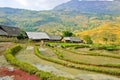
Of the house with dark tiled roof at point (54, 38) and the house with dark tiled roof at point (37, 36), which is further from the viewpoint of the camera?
the house with dark tiled roof at point (54, 38)

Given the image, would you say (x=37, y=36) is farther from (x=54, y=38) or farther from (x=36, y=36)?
(x=54, y=38)

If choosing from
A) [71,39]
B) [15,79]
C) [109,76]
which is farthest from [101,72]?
[71,39]

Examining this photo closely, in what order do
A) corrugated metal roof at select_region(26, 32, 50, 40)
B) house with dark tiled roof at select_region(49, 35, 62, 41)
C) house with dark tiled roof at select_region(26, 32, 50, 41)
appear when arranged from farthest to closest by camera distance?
house with dark tiled roof at select_region(49, 35, 62, 41) < corrugated metal roof at select_region(26, 32, 50, 40) < house with dark tiled roof at select_region(26, 32, 50, 41)

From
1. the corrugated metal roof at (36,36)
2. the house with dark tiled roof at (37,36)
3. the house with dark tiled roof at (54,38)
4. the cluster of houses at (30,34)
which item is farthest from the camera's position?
the house with dark tiled roof at (54,38)

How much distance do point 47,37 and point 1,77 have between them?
119343mm

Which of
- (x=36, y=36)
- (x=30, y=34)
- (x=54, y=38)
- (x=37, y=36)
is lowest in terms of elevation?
(x=54, y=38)

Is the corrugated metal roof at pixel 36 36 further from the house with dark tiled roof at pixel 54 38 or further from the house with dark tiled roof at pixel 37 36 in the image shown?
the house with dark tiled roof at pixel 54 38

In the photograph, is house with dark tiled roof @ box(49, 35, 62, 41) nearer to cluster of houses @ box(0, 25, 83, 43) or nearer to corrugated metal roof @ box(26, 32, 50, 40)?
cluster of houses @ box(0, 25, 83, 43)

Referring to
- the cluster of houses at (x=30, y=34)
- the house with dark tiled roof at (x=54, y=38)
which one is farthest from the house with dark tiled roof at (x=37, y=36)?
the house with dark tiled roof at (x=54, y=38)

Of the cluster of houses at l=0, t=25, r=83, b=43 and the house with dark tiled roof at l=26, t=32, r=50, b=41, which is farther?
the house with dark tiled roof at l=26, t=32, r=50, b=41

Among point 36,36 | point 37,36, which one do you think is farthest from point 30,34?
point 37,36

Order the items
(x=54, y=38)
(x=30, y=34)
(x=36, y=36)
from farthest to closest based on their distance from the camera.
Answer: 1. (x=54, y=38)
2. (x=36, y=36)
3. (x=30, y=34)

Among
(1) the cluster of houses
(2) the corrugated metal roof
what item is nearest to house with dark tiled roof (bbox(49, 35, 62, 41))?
(1) the cluster of houses

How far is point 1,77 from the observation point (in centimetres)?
2516
